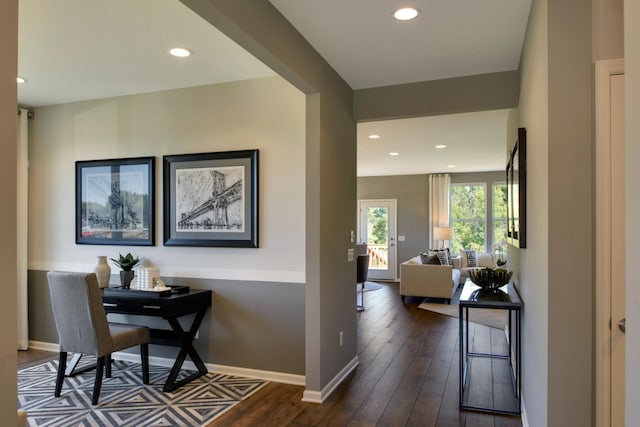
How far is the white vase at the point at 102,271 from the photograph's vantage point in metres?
3.79

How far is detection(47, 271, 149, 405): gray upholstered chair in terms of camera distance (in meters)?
2.99

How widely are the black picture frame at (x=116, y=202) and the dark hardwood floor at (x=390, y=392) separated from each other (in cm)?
135

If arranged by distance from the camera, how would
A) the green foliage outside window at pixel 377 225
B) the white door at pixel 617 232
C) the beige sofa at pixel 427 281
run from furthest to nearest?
the green foliage outside window at pixel 377 225 < the beige sofa at pixel 427 281 < the white door at pixel 617 232

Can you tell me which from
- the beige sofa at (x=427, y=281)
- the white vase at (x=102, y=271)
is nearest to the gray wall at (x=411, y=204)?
the beige sofa at (x=427, y=281)

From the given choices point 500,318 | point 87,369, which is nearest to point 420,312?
point 500,318

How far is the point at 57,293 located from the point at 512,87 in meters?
3.78

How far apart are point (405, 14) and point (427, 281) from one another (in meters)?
5.35

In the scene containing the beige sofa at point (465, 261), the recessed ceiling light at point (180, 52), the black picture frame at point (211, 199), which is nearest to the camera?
the recessed ceiling light at point (180, 52)

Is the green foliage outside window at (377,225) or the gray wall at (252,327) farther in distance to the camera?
the green foliage outside window at (377,225)

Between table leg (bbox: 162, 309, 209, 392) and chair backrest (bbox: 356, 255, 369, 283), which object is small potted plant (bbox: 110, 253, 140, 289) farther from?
chair backrest (bbox: 356, 255, 369, 283)

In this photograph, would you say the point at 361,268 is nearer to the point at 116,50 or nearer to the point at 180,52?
the point at 180,52

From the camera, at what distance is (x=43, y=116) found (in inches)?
175

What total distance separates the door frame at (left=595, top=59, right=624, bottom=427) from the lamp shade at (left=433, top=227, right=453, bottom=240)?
306 inches

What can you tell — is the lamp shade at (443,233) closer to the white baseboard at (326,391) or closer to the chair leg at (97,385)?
the white baseboard at (326,391)
